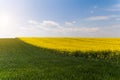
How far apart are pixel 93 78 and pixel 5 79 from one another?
15.8 feet

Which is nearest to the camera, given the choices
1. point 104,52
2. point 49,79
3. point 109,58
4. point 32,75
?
point 49,79

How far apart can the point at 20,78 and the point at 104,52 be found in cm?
1809

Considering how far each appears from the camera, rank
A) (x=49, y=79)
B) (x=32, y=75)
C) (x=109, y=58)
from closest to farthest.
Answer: (x=49, y=79) → (x=32, y=75) → (x=109, y=58)

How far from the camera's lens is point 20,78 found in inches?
533

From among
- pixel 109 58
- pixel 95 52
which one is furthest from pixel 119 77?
pixel 95 52

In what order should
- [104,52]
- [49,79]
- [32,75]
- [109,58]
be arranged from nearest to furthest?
[49,79], [32,75], [109,58], [104,52]

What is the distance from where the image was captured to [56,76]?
13.8m

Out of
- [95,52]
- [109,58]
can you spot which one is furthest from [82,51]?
[109,58]

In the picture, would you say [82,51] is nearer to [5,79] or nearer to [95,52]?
[95,52]

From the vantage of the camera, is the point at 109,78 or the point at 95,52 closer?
the point at 109,78

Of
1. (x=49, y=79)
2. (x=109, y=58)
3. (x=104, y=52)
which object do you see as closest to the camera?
(x=49, y=79)

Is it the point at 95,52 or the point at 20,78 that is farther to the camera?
the point at 95,52

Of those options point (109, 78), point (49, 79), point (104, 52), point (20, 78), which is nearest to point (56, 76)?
point (49, 79)

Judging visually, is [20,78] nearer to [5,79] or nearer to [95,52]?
[5,79]
